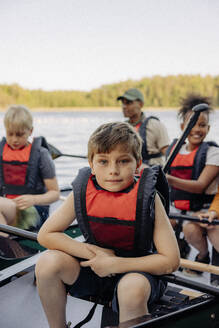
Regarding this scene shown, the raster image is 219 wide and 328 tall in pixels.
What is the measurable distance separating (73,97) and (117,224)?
20.8 m

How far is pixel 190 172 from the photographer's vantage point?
2324mm

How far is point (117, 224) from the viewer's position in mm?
1237

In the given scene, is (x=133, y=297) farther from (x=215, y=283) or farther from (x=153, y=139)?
(x=153, y=139)

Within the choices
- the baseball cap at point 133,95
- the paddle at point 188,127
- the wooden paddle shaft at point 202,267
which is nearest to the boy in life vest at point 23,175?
the paddle at point 188,127

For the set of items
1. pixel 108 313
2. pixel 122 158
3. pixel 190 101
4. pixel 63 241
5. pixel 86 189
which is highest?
pixel 190 101

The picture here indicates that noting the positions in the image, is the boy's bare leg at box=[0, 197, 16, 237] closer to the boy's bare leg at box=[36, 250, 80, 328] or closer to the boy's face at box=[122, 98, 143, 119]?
the boy's bare leg at box=[36, 250, 80, 328]

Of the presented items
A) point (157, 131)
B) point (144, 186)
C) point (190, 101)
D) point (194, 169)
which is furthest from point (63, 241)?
point (157, 131)

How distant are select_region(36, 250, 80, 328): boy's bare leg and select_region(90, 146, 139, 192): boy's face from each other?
0.89 ft

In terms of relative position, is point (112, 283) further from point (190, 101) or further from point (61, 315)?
point (190, 101)

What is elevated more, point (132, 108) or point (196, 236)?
point (132, 108)

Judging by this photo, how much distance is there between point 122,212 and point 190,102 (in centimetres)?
142

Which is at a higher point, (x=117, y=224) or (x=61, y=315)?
(x=117, y=224)

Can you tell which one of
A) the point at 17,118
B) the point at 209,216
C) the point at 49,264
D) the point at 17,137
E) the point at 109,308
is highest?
the point at 17,118

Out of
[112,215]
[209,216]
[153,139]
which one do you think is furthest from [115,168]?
[153,139]
